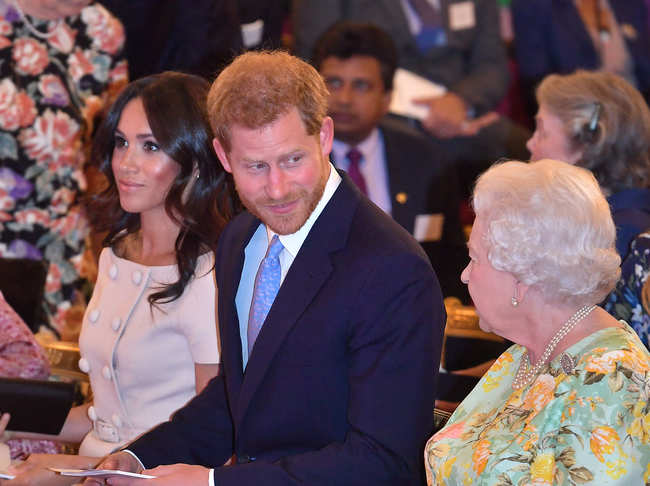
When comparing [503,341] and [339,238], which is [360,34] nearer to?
[503,341]

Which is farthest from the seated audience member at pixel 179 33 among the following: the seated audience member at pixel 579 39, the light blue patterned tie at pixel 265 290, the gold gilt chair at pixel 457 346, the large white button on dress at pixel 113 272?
the light blue patterned tie at pixel 265 290

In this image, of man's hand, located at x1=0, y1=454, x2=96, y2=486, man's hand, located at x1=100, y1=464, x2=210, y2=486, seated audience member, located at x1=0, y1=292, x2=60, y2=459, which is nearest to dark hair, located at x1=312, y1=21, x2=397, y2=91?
seated audience member, located at x1=0, y1=292, x2=60, y2=459

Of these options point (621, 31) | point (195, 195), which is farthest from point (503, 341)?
point (621, 31)

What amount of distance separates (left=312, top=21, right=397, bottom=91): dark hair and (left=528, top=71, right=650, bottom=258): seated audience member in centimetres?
151

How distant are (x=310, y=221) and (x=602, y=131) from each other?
1.63m

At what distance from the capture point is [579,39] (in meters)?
6.08

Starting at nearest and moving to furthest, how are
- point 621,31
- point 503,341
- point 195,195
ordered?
point 195,195, point 503,341, point 621,31

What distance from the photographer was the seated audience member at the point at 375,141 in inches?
203

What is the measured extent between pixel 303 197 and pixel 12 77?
2.23 metres

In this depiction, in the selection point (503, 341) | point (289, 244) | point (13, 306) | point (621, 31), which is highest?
point (621, 31)

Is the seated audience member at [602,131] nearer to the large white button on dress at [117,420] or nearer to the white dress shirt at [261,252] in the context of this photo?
the white dress shirt at [261,252]

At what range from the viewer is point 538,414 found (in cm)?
213

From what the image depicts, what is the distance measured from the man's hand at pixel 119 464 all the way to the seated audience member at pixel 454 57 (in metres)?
3.29

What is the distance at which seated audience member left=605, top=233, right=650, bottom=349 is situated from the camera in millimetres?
3061
